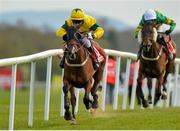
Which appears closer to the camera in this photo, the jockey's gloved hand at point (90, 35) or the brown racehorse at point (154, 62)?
the jockey's gloved hand at point (90, 35)

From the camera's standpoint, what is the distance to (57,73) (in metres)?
56.5

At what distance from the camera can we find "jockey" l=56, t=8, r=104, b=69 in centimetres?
1265

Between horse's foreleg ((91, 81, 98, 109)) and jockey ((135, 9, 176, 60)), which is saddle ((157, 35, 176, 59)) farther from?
horse's foreleg ((91, 81, 98, 109))

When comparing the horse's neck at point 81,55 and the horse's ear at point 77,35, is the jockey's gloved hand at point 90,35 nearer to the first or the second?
the horse's neck at point 81,55

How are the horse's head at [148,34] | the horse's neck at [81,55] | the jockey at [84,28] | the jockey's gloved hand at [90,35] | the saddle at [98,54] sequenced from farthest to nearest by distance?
the horse's head at [148,34] < the jockey's gloved hand at [90,35] < the saddle at [98,54] < the jockey at [84,28] < the horse's neck at [81,55]

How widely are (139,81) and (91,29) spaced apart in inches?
89.9

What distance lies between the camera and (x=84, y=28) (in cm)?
1335

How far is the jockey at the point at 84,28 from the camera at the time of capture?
12648 millimetres

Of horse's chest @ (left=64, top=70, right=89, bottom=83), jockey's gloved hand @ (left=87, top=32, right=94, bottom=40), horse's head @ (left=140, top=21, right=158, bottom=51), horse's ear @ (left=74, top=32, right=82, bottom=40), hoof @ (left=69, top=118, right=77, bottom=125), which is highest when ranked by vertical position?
horse's ear @ (left=74, top=32, right=82, bottom=40)

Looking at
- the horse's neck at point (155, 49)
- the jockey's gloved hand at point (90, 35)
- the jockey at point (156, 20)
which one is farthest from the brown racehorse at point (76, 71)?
the horse's neck at point (155, 49)

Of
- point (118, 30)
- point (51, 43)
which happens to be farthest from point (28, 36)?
point (118, 30)

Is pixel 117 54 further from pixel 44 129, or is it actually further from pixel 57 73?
pixel 57 73

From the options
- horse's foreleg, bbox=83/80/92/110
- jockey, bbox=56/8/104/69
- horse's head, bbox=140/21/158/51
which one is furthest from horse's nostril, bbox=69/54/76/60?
horse's head, bbox=140/21/158/51

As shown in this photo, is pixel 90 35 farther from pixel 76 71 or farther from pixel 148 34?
pixel 148 34
